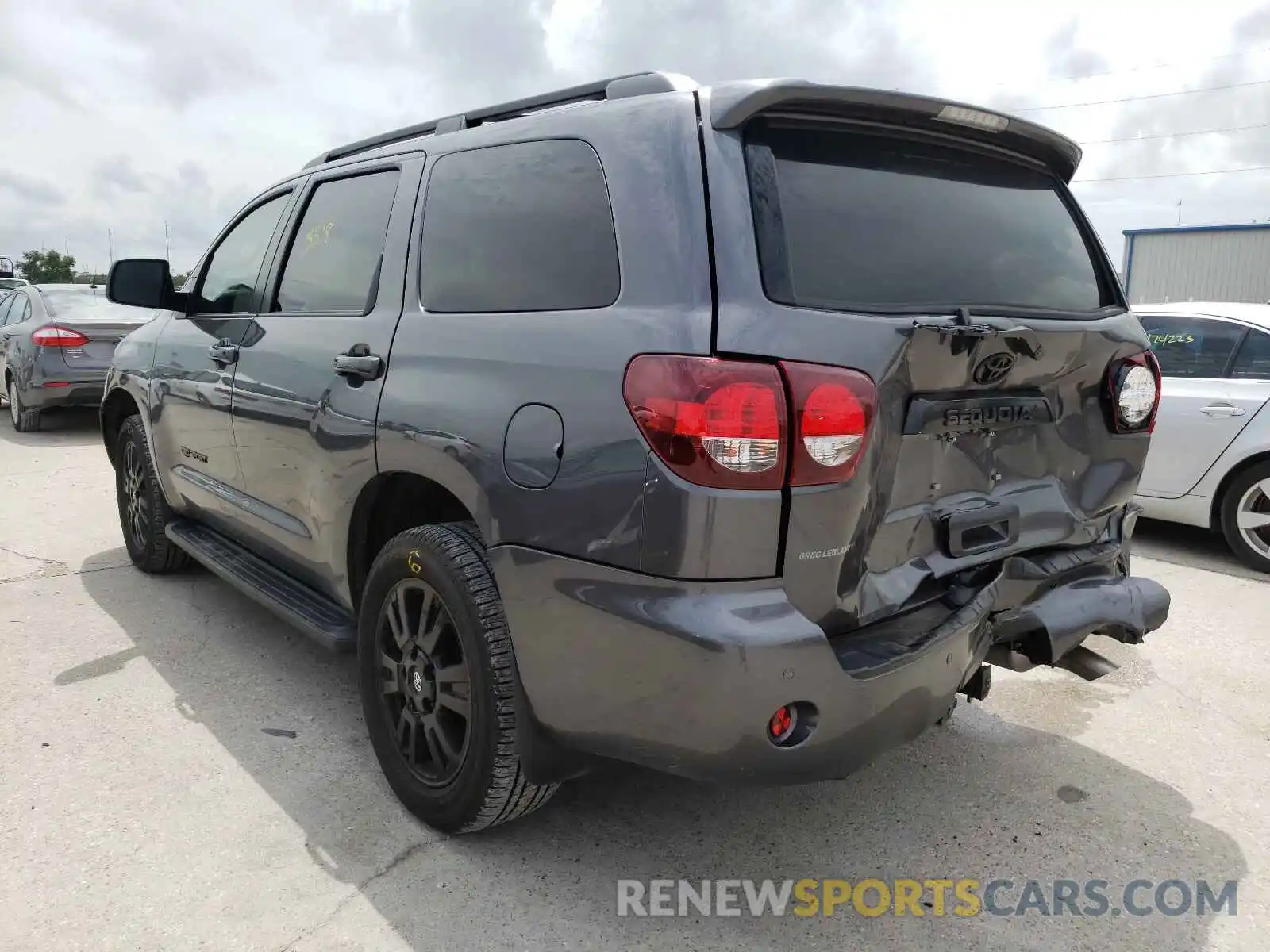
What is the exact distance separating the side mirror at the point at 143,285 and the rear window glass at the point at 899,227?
307 cm

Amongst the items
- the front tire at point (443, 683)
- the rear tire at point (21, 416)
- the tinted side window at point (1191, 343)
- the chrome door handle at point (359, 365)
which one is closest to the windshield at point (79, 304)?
the rear tire at point (21, 416)

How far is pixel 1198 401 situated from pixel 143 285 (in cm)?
558

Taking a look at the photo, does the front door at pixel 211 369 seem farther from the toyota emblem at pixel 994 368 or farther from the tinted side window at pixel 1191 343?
the tinted side window at pixel 1191 343

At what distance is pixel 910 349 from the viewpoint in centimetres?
207

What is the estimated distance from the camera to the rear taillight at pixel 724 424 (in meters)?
1.90

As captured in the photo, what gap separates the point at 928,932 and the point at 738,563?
1.10m

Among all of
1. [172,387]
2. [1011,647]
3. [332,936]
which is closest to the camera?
[332,936]

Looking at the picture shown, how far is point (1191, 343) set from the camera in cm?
572

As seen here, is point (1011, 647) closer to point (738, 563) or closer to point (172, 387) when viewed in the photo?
point (738, 563)

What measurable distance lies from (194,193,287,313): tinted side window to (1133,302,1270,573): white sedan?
4.62 meters

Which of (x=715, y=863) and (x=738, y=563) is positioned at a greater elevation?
(x=738, y=563)

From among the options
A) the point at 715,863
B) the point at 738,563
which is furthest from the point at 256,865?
the point at 738,563

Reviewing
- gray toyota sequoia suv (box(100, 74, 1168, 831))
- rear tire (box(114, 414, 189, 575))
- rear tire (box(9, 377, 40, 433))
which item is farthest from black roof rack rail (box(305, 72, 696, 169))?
rear tire (box(9, 377, 40, 433))

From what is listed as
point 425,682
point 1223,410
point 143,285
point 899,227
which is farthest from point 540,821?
point 1223,410
